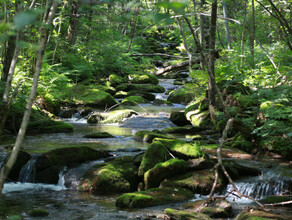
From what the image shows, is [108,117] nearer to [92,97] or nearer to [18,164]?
[92,97]

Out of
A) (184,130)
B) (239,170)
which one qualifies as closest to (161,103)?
(184,130)

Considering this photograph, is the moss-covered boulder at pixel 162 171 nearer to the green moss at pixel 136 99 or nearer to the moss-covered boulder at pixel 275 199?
the moss-covered boulder at pixel 275 199

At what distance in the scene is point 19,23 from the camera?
1.30m

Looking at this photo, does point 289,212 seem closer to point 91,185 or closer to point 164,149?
point 164,149

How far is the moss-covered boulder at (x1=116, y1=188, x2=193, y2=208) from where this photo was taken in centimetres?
568

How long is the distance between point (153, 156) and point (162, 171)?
55 centimetres

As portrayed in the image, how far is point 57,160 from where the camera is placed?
7629mm

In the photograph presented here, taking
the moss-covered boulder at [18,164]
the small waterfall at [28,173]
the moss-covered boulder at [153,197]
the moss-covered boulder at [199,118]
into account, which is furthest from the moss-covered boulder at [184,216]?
the moss-covered boulder at [199,118]

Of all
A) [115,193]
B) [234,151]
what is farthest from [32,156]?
[234,151]

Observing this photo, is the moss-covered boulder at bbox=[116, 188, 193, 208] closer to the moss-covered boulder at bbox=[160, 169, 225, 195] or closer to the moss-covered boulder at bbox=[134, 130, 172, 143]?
the moss-covered boulder at bbox=[160, 169, 225, 195]

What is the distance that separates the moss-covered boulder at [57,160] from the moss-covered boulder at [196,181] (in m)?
2.31

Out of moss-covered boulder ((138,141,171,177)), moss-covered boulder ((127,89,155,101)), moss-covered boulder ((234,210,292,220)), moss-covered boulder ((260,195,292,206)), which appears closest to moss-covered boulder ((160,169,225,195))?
moss-covered boulder ((138,141,171,177))

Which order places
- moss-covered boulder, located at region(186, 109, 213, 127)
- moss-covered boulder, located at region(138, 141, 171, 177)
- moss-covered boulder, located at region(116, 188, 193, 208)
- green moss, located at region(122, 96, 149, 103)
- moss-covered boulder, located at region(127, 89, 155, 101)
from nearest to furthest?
moss-covered boulder, located at region(116, 188, 193, 208) → moss-covered boulder, located at region(138, 141, 171, 177) → moss-covered boulder, located at region(186, 109, 213, 127) → green moss, located at region(122, 96, 149, 103) → moss-covered boulder, located at region(127, 89, 155, 101)

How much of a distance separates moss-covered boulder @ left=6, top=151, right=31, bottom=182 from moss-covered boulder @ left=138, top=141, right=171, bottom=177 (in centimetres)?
292
